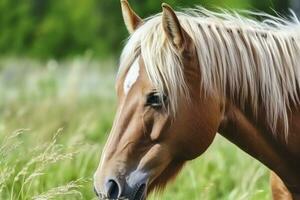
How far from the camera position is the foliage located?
29672mm

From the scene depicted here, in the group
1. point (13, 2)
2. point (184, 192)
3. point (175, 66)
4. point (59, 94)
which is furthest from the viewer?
point (13, 2)

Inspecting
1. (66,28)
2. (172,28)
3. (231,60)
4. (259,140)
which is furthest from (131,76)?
(66,28)

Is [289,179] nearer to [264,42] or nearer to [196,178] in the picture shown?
[264,42]

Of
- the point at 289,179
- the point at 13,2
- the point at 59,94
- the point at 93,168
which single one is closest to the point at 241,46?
the point at 289,179

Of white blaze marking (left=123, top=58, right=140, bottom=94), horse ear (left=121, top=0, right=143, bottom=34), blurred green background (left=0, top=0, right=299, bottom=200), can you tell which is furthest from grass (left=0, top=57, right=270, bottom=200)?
horse ear (left=121, top=0, right=143, bottom=34)

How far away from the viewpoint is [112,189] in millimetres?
4969

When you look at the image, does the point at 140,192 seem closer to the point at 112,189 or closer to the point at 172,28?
the point at 112,189

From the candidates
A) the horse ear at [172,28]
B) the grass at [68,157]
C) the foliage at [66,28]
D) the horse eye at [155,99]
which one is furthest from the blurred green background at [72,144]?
the horse ear at [172,28]

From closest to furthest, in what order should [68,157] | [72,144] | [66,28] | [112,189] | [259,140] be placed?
[112,189] → [259,140] → [68,157] → [72,144] → [66,28]

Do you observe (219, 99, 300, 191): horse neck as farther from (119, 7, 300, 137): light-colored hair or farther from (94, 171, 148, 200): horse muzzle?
(94, 171, 148, 200): horse muzzle

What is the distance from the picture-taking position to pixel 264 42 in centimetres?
535

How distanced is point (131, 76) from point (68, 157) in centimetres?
A: 88

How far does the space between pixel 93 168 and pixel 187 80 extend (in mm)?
2984

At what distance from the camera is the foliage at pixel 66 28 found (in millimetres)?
29672
